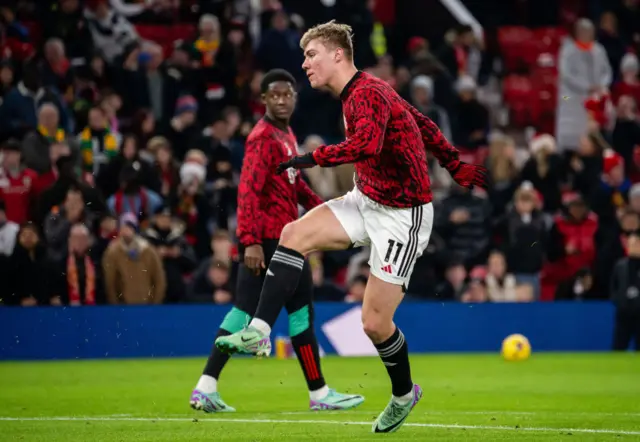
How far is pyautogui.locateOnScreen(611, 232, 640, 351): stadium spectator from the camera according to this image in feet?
58.3

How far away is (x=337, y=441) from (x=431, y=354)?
30.7ft

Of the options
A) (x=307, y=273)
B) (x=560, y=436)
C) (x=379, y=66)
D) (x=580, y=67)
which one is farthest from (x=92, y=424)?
(x=580, y=67)

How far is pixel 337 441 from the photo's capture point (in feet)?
27.0

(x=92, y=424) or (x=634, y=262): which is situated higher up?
(x=92, y=424)

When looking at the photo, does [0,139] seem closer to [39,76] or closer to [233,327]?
[39,76]

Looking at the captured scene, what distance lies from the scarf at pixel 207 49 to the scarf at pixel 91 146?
2.28 meters

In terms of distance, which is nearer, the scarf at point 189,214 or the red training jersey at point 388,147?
the red training jersey at point 388,147

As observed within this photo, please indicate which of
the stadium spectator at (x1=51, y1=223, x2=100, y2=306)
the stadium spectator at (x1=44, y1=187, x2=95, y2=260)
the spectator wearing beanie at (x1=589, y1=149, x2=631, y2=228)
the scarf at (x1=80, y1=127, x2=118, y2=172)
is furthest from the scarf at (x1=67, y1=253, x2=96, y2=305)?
the spectator wearing beanie at (x1=589, y1=149, x2=631, y2=228)

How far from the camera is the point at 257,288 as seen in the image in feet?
34.3

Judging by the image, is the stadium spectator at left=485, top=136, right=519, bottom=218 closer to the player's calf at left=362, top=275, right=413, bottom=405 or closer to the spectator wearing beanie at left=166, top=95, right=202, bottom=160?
the spectator wearing beanie at left=166, top=95, right=202, bottom=160

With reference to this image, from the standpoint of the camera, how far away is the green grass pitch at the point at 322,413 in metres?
8.77

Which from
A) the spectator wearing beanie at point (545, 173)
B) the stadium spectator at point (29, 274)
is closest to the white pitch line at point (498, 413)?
the stadium spectator at point (29, 274)

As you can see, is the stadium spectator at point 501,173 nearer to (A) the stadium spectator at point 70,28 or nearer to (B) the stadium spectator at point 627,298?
(B) the stadium spectator at point 627,298

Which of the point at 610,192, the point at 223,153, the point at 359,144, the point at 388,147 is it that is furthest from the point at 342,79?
the point at 610,192
